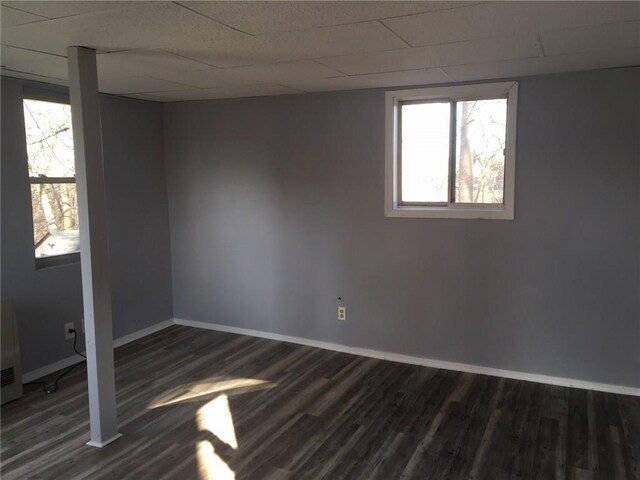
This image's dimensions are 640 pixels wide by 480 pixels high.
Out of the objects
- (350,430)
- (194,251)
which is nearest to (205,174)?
(194,251)

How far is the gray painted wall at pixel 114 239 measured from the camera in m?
3.67

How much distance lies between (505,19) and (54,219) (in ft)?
11.7

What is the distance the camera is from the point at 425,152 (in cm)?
410

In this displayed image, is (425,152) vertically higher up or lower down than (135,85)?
lower down

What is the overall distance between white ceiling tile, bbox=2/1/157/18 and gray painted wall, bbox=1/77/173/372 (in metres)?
1.86

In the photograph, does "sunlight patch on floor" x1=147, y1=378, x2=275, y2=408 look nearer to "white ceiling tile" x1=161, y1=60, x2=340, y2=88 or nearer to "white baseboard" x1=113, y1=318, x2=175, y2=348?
"white baseboard" x1=113, y1=318, x2=175, y2=348

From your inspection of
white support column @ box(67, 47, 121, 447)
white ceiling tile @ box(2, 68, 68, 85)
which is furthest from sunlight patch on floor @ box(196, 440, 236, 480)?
white ceiling tile @ box(2, 68, 68, 85)

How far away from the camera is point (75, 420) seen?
328 centimetres

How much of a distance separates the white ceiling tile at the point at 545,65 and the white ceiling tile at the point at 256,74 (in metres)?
0.88

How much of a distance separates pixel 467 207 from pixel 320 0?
7.84ft

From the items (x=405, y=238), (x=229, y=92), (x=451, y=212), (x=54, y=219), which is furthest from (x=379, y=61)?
(x=54, y=219)

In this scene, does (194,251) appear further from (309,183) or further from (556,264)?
(556,264)

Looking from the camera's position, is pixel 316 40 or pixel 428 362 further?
pixel 428 362

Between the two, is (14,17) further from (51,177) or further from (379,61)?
(51,177)
